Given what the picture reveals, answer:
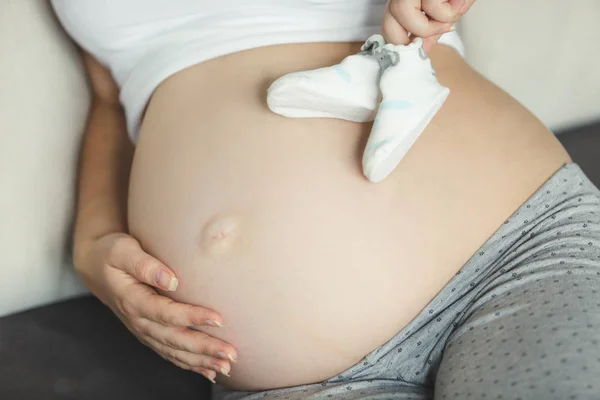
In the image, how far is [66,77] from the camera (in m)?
0.82

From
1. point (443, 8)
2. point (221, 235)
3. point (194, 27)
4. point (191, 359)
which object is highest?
point (443, 8)

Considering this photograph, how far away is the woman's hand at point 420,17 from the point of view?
0.58m

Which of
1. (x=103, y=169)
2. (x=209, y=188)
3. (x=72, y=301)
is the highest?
(x=209, y=188)

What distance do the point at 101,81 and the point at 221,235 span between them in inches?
14.6

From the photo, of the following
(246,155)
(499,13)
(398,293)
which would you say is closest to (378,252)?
(398,293)

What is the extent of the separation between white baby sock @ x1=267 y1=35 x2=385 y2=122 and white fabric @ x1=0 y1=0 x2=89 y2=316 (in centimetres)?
35

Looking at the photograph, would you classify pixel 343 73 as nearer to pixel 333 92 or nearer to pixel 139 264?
pixel 333 92

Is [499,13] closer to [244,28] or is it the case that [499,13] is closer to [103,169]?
[244,28]

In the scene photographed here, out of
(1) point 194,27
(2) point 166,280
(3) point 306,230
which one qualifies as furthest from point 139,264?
(1) point 194,27

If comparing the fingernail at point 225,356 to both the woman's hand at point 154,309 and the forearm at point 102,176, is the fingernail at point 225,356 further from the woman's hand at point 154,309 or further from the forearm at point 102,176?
the forearm at point 102,176

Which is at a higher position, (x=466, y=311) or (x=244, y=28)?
(x=244, y=28)

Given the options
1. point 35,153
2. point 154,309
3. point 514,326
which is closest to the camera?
point 514,326

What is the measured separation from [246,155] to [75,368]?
34cm

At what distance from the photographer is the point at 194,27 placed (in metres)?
0.71
